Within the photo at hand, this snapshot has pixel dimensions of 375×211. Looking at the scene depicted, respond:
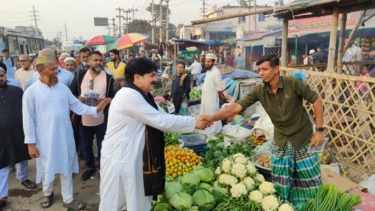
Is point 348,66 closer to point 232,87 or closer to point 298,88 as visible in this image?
point 232,87

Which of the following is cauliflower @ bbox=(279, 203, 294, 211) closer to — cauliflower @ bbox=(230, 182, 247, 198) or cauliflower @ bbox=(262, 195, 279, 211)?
cauliflower @ bbox=(262, 195, 279, 211)

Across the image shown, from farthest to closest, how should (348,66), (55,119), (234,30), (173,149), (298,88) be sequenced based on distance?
(234,30), (348,66), (173,149), (55,119), (298,88)

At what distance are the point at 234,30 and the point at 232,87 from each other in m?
36.1

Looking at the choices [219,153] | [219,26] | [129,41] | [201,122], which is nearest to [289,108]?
[201,122]

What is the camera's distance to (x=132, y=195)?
2445 millimetres

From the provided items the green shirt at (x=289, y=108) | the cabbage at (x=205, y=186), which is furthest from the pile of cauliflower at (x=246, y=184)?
the green shirt at (x=289, y=108)

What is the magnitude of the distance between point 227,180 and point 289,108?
969 mm

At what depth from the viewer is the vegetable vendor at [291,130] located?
296 centimetres

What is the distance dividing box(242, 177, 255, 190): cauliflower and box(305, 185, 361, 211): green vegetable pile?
22.2 inches

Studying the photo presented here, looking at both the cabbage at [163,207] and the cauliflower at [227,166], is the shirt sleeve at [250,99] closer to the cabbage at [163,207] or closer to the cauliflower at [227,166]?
the cauliflower at [227,166]

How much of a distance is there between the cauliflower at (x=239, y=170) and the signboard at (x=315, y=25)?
17.1 meters

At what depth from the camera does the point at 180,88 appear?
7082mm

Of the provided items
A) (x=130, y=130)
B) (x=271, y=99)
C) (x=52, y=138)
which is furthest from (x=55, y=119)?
(x=271, y=99)

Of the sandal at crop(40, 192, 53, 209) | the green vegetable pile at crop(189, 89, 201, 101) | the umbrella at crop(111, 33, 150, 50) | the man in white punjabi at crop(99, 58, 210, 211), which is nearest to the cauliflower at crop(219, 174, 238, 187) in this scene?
the man in white punjabi at crop(99, 58, 210, 211)
